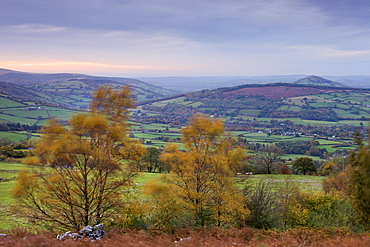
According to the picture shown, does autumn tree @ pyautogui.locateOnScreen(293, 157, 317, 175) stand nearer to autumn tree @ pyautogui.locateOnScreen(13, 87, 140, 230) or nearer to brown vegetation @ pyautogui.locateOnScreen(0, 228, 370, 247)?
brown vegetation @ pyautogui.locateOnScreen(0, 228, 370, 247)

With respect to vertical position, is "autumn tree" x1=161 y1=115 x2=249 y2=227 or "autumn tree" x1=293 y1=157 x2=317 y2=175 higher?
"autumn tree" x1=161 y1=115 x2=249 y2=227

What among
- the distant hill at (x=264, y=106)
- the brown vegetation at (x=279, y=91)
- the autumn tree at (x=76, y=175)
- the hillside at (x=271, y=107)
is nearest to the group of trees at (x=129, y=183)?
the autumn tree at (x=76, y=175)

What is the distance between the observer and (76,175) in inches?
575

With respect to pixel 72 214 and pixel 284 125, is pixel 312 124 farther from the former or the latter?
pixel 72 214

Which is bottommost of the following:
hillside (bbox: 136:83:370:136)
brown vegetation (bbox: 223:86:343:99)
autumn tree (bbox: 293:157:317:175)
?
autumn tree (bbox: 293:157:317:175)

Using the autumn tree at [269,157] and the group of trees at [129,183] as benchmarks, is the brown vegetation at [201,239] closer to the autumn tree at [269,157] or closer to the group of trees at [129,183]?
the group of trees at [129,183]

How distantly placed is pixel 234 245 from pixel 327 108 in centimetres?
13445

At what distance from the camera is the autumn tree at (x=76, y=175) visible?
46.5ft

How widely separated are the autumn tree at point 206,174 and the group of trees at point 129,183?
65 mm

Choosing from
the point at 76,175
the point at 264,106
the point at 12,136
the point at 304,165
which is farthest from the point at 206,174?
the point at 264,106

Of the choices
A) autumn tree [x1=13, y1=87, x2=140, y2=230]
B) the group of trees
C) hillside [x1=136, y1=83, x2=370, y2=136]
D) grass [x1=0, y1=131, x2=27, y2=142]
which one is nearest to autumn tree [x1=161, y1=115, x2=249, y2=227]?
the group of trees

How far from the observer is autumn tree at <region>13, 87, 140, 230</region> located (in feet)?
46.5

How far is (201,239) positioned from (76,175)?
274 inches

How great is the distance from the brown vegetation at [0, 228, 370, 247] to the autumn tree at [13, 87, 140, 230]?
4.52 feet
